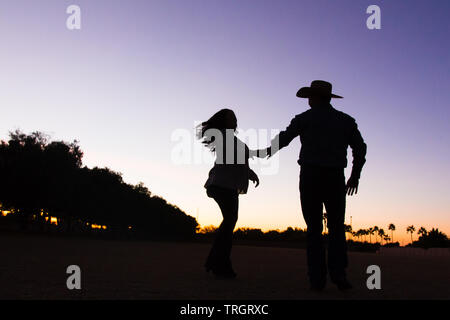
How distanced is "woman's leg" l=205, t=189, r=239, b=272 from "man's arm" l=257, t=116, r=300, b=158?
1.01 m

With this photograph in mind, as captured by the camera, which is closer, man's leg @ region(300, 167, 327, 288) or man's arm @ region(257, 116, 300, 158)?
man's leg @ region(300, 167, 327, 288)

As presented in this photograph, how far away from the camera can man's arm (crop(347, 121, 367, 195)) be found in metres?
5.25

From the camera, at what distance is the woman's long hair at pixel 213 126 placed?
6352mm

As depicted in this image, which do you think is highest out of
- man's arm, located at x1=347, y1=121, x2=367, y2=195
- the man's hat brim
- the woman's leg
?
the man's hat brim

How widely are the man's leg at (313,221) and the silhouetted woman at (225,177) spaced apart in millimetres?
1338

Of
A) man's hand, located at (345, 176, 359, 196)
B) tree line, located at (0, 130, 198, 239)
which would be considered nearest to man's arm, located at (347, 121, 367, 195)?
man's hand, located at (345, 176, 359, 196)

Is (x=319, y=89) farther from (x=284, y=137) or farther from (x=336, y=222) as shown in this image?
(x=336, y=222)

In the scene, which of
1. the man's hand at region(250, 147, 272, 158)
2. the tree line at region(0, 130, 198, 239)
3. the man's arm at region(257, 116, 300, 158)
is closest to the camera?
the man's arm at region(257, 116, 300, 158)

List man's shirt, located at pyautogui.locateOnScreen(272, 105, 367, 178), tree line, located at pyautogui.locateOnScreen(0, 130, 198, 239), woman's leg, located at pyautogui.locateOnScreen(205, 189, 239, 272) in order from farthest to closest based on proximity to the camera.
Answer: tree line, located at pyautogui.locateOnScreen(0, 130, 198, 239) → woman's leg, located at pyautogui.locateOnScreen(205, 189, 239, 272) → man's shirt, located at pyautogui.locateOnScreen(272, 105, 367, 178)

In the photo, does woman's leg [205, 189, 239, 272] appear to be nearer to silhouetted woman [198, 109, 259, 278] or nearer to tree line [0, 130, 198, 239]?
silhouetted woman [198, 109, 259, 278]

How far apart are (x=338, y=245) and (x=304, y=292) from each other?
69cm

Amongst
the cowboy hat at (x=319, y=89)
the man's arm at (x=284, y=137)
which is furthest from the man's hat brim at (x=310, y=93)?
the man's arm at (x=284, y=137)

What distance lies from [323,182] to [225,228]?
1.77 m

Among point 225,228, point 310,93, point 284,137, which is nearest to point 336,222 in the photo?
point 284,137
